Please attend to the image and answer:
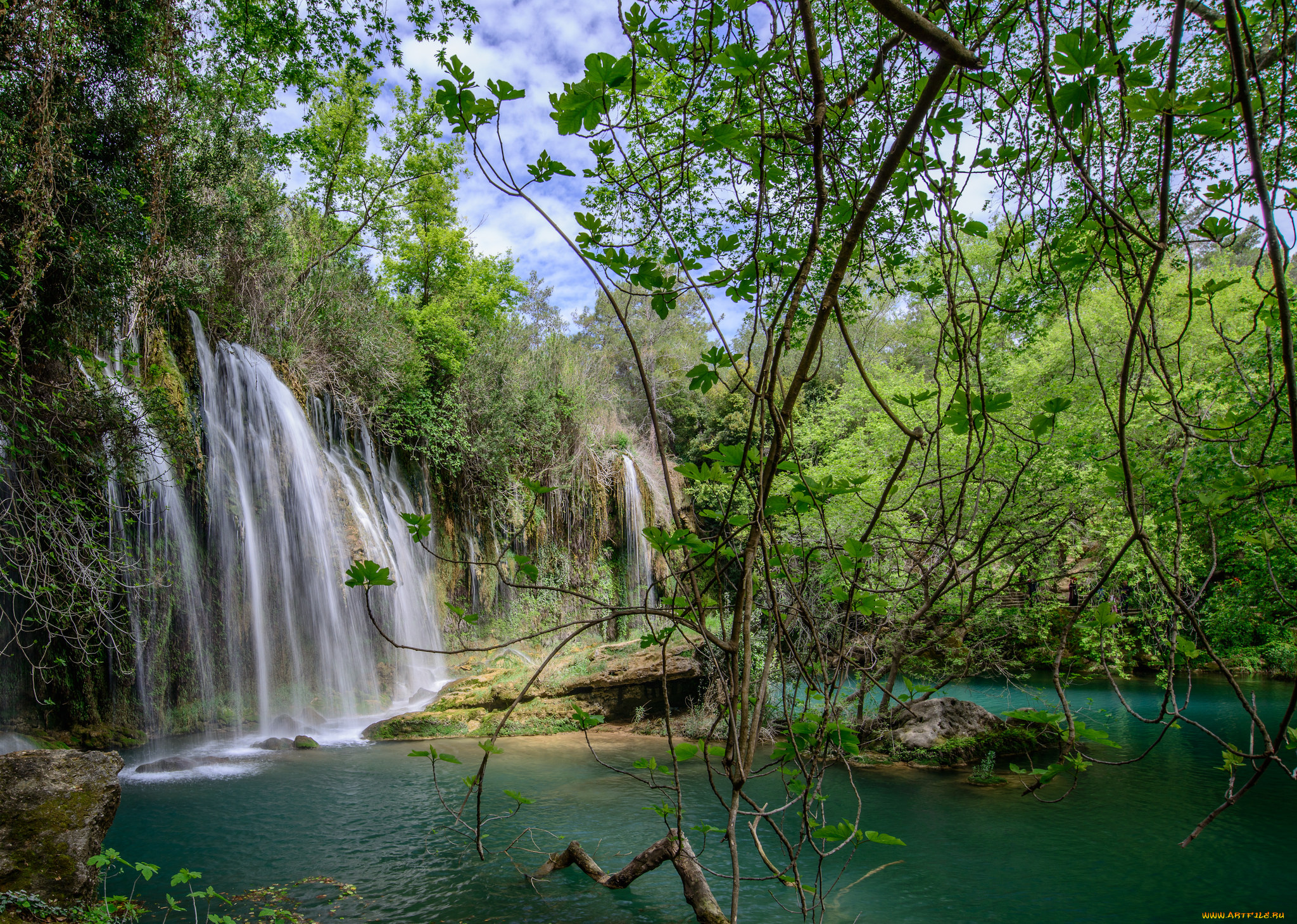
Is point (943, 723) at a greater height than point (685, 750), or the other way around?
point (685, 750)

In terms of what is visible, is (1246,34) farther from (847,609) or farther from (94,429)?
(94,429)

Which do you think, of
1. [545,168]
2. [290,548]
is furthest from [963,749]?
[290,548]

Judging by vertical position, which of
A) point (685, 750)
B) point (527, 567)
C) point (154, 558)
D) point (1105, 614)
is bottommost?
point (685, 750)

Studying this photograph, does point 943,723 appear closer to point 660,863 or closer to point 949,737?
point 949,737

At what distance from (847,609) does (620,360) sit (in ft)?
87.6

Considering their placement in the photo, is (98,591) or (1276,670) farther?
(1276,670)

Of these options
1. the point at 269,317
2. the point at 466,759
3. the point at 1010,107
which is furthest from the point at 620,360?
the point at 1010,107

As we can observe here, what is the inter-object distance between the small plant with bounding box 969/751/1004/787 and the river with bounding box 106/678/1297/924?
3.6 inches

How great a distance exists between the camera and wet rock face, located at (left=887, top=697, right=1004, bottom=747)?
863cm

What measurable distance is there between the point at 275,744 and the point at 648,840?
17.5ft

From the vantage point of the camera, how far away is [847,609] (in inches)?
61.3

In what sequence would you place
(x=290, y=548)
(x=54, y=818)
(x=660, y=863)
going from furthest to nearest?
(x=290, y=548), (x=660, y=863), (x=54, y=818)

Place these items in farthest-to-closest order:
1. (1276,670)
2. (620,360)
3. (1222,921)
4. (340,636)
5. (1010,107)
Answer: (620,360)
(1276,670)
(340,636)
(1222,921)
(1010,107)

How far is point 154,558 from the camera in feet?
25.4
